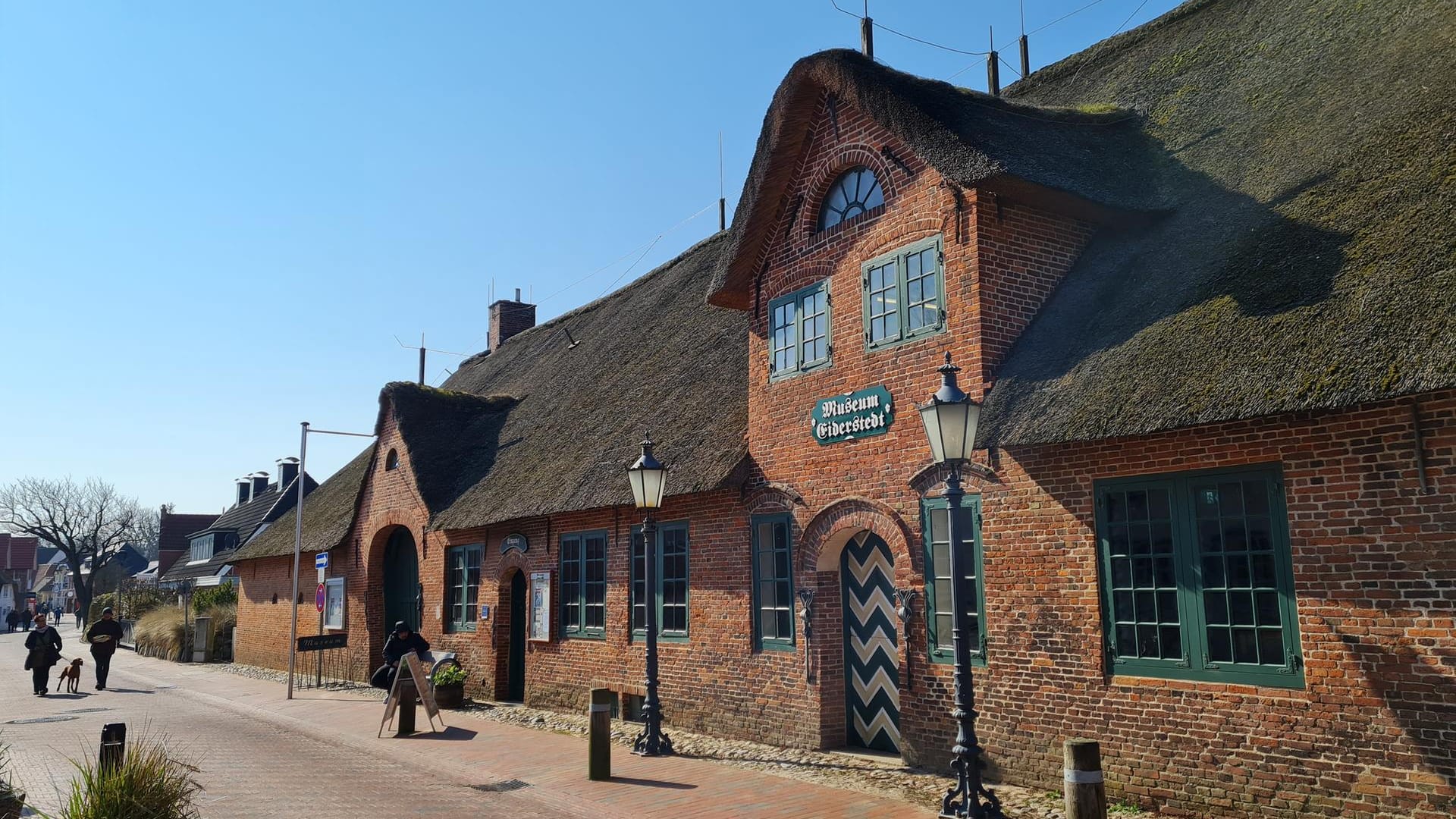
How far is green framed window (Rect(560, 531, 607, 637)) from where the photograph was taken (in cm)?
1584

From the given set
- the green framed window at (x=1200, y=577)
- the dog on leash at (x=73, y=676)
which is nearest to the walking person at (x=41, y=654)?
the dog on leash at (x=73, y=676)

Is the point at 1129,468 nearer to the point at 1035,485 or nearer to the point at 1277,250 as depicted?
the point at 1035,485

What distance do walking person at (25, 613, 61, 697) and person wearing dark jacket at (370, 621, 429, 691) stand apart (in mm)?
10199

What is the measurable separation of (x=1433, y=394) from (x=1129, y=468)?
234cm

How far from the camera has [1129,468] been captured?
8797 mm

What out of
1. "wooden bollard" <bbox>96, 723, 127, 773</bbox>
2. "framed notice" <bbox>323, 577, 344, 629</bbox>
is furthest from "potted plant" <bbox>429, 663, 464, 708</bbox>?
"wooden bollard" <bbox>96, 723, 127, 773</bbox>

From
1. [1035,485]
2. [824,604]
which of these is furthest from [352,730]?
[1035,485]

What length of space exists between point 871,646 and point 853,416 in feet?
8.73

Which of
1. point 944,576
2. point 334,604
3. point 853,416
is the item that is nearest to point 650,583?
point 853,416

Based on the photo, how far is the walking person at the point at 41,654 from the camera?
2092 centimetres

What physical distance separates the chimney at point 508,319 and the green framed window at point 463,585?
1318cm

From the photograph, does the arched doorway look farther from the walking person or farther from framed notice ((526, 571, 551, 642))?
the walking person

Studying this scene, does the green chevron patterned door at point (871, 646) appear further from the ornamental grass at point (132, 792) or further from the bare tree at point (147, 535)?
the bare tree at point (147, 535)

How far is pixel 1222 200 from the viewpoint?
10250mm
